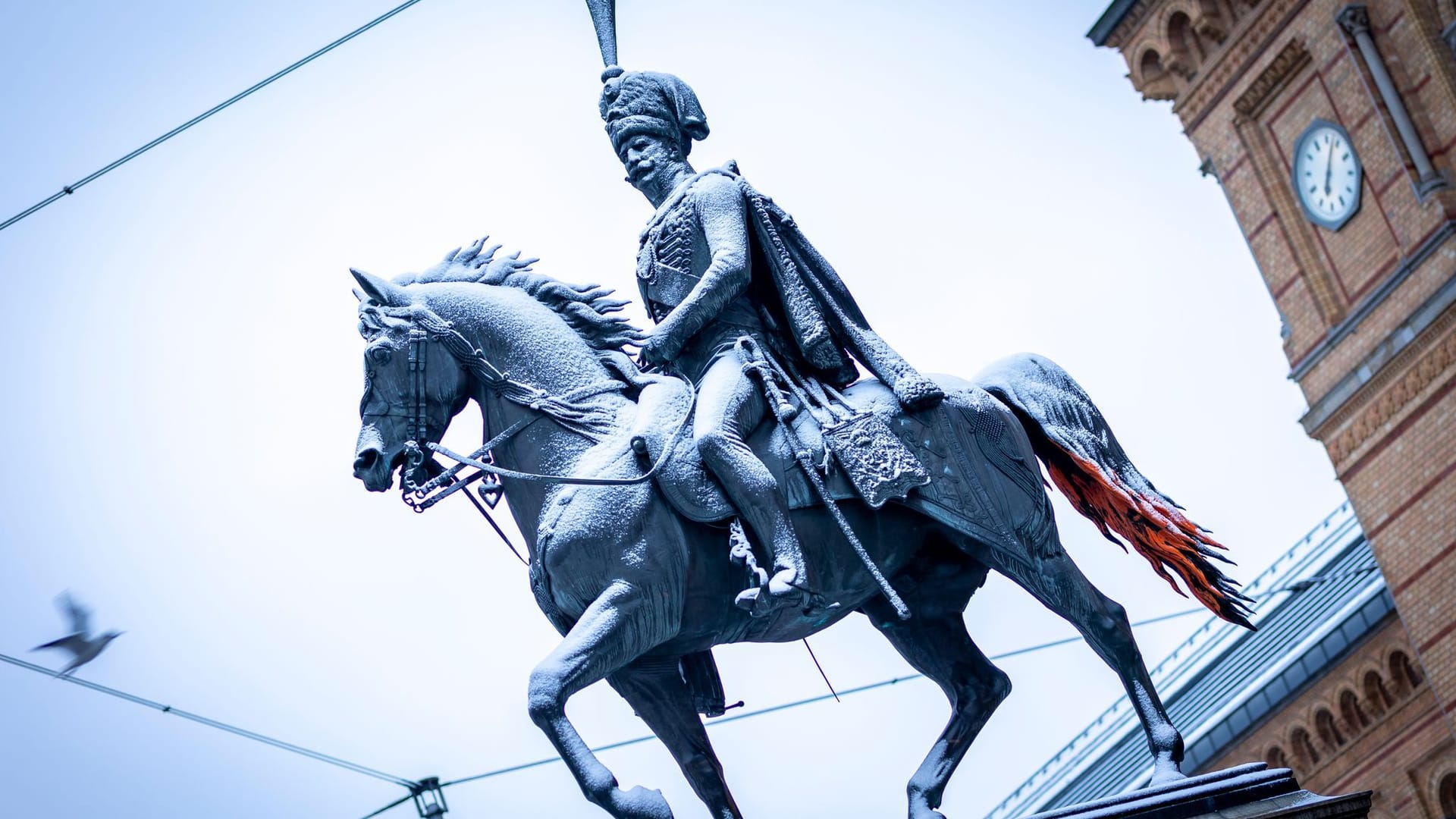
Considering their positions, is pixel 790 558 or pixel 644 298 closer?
pixel 790 558

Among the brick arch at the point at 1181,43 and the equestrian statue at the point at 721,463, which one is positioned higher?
the brick arch at the point at 1181,43

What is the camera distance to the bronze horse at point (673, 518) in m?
6.76

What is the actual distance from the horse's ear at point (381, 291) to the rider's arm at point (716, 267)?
0.95 meters

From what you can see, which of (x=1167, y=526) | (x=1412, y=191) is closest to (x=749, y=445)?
(x=1167, y=526)

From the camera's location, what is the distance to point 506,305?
7246 mm

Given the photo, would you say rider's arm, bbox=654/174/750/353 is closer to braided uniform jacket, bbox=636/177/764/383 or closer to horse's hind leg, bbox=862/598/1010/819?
braided uniform jacket, bbox=636/177/764/383

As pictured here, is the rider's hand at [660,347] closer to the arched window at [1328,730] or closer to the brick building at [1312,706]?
the brick building at [1312,706]

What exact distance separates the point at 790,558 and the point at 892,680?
235 inches

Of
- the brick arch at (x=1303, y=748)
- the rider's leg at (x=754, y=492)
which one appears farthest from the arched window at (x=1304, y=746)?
the rider's leg at (x=754, y=492)

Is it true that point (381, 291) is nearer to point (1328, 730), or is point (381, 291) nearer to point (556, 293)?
point (556, 293)

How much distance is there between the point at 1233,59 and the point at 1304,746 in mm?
10024

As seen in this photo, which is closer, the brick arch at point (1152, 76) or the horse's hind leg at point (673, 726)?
the horse's hind leg at point (673, 726)

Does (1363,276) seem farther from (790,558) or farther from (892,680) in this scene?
(790,558)

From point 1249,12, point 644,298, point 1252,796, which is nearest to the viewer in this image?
point 1252,796
